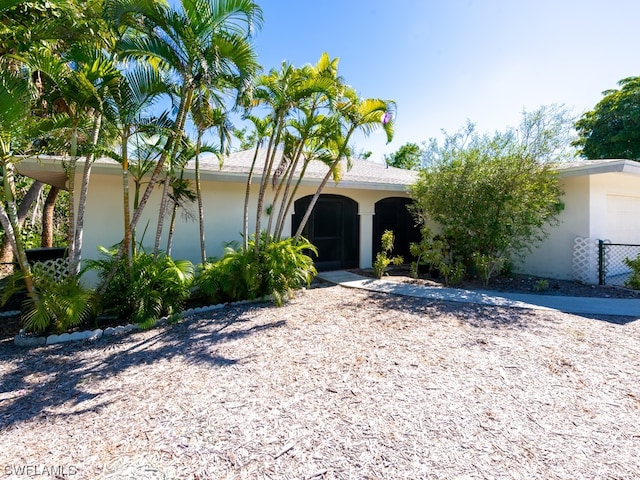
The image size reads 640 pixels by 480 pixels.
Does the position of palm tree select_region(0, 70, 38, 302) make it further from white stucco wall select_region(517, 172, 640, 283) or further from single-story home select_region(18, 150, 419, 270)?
white stucco wall select_region(517, 172, 640, 283)

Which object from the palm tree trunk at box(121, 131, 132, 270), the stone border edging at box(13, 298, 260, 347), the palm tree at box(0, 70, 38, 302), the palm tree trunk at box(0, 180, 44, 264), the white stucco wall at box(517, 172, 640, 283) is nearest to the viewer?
the palm tree at box(0, 70, 38, 302)

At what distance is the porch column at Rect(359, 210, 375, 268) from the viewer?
10352 mm

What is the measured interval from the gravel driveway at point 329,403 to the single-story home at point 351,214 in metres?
3.37

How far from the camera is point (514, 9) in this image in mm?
6836

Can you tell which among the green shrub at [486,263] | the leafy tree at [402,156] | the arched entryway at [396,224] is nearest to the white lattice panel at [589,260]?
the green shrub at [486,263]

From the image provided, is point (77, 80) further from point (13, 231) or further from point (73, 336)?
point (73, 336)

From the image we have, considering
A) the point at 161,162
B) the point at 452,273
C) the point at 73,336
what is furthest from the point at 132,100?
the point at 452,273

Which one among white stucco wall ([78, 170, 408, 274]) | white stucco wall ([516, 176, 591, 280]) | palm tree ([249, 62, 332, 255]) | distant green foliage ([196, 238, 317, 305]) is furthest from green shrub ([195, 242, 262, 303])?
white stucco wall ([516, 176, 591, 280])

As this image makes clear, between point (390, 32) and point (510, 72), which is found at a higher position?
point (390, 32)

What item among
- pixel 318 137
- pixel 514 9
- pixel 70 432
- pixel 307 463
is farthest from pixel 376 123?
pixel 70 432

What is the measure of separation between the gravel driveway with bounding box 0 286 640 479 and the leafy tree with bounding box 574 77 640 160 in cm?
2080

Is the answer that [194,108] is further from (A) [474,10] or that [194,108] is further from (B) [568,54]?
(B) [568,54]

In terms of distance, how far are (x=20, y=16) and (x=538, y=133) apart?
35.5 feet

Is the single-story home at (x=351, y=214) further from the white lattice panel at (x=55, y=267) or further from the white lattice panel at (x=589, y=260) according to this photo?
the white lattice panel at (x=55, y=267)
